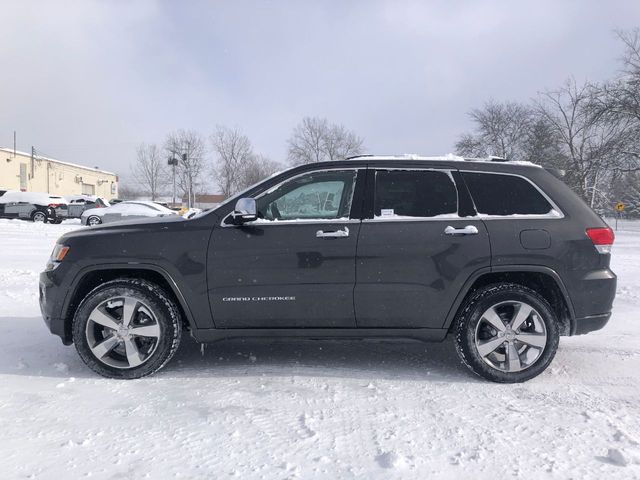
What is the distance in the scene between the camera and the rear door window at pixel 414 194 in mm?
3877

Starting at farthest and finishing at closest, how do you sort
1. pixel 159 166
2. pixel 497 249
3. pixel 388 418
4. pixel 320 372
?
pixel 159 166
pixel 320 372
pixel 497 249
pixel 388 418

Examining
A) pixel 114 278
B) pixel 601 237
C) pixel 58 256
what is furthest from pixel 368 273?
pixel 58 256

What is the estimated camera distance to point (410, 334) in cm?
383

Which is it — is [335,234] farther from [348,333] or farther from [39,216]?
[39,216]

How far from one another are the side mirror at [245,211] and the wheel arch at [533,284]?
168 centimetres

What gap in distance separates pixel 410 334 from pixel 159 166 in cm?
6349

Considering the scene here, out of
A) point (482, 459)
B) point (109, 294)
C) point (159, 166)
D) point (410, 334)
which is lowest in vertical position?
point (482, 459)

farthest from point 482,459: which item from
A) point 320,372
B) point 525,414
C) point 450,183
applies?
point 450,183

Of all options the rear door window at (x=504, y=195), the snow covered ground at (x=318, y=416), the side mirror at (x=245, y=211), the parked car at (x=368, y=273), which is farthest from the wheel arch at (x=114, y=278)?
the rear door window at (x=504, y=195)

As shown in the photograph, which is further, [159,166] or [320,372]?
[159,166]

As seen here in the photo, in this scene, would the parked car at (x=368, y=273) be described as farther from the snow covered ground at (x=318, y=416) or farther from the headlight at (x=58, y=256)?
the snow covered ground at (x=318, y=416)

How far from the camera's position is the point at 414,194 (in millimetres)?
3932

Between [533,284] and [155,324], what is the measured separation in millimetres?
2998

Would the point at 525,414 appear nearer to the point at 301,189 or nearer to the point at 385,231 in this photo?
the point at 385,231
